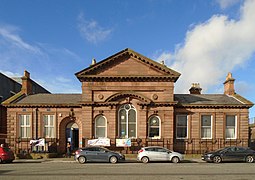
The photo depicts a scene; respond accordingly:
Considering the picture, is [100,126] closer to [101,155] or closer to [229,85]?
[101,155]

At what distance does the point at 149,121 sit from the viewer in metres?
27.6

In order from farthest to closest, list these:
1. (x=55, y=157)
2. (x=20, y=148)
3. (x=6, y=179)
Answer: (x=20, y=148) → (x=55, y=157) → (x=6, y=179)

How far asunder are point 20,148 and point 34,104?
15.3 ft

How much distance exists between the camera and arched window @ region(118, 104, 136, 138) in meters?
27.4

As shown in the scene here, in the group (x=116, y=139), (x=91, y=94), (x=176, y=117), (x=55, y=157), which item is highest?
(x=91, y=94)

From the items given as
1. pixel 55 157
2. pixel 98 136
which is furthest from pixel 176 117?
pixel 55 157

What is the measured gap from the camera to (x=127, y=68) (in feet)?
91.2

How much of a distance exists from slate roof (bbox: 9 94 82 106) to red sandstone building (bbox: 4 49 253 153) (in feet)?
0.35

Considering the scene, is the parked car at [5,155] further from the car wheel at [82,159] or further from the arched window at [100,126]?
the arched window at [100,126]

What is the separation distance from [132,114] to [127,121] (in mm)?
836

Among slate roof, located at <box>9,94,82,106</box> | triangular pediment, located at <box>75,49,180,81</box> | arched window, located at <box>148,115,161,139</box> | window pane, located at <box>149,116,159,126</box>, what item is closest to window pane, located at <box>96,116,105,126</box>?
slate roof, located at <box>9,94,82,106</box>

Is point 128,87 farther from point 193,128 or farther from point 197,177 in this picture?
point 197,177

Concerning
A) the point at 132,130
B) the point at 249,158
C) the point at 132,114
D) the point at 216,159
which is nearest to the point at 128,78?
the point at 132,114

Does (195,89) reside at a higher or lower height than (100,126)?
higher
